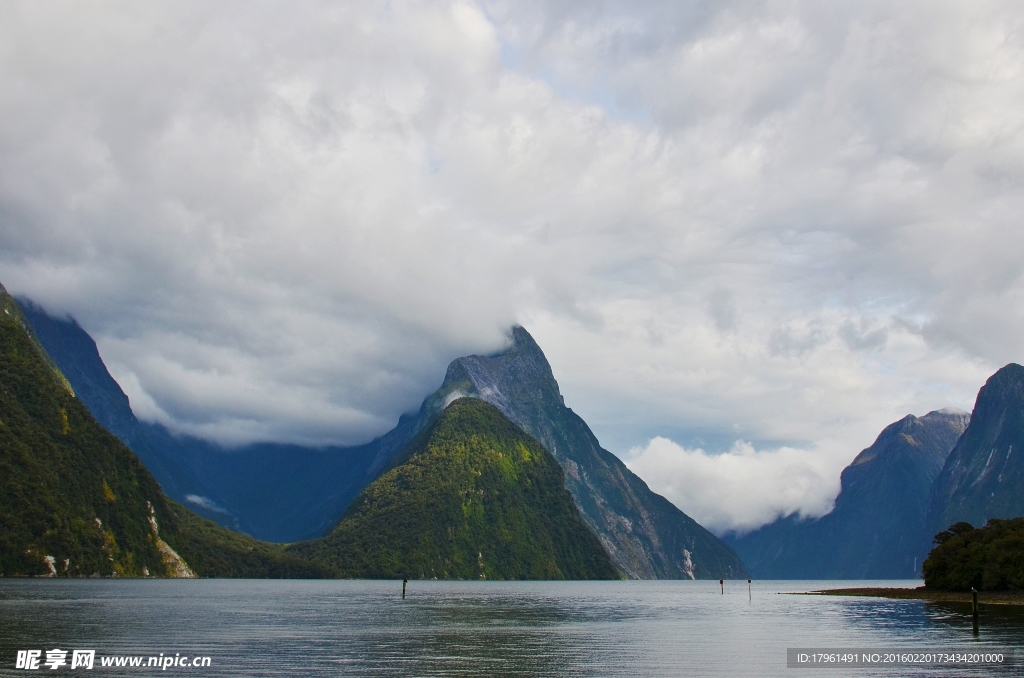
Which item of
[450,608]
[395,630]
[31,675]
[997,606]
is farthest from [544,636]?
[997,606]

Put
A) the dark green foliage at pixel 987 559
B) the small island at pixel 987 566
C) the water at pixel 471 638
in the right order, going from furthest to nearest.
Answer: the dark green foliage at pixel 987 559, the small island at pixel 987 566, the water at pixel 471 638

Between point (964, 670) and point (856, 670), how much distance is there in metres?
7.51

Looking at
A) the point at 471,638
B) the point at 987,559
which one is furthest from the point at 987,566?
the point at 471,638

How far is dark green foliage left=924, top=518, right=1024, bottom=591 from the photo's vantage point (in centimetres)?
16275

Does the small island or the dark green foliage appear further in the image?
the dark green foliage

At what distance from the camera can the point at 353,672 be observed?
218ft

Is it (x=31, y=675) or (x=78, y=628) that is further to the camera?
(x=78, y=628)

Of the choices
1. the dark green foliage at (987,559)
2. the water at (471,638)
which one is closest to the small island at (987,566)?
the dark green foliage at (987,559)

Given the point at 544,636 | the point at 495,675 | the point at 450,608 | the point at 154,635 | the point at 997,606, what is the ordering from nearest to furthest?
1. the point at 495,675
2. the point at 154,635
3. the point at 544,636
4. the point at 997,606
5. the point at 450,608

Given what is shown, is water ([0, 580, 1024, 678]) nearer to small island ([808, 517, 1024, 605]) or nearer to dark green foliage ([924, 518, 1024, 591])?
small island ([808, 517, 1024, 605])

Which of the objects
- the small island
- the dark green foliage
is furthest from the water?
the dark green foliage

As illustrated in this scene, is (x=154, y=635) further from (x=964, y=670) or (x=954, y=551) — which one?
(x=954, y=551)

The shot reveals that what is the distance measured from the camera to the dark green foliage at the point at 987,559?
162750mm

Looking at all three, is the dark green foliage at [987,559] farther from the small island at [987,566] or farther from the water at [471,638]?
the water at [471,638]
